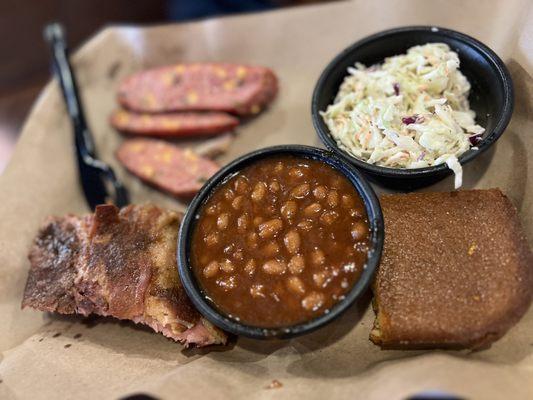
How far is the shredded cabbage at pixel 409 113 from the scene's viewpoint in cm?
249

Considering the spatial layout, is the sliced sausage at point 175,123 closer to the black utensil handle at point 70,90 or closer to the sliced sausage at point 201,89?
the sliced sausage at point 201,89

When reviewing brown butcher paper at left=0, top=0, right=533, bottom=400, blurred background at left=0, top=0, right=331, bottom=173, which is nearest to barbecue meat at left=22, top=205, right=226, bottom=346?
brown butcher paper at left=0, top=0, right=533, bottom=400

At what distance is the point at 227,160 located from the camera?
3.41 metres

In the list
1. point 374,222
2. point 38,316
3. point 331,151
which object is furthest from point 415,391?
point 38,316

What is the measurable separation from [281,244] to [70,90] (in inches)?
83.6

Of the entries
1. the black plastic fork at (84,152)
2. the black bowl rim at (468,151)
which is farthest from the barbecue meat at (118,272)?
the black bowl rim at (468,151)

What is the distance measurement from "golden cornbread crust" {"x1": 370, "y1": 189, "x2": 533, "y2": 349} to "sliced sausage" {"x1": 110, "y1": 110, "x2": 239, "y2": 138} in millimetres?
1441

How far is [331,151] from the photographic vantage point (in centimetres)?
253

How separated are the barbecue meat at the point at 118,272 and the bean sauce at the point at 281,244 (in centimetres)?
23

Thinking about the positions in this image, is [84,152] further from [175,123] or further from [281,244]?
[281,244]

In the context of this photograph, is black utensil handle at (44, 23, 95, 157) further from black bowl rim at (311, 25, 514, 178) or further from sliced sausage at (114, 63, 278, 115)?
black bowl rim at (311, 25, 514, 178)

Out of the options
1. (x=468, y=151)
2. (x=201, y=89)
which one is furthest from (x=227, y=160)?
(x=468, y=151)

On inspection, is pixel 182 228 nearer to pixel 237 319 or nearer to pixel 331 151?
pixel 237 319

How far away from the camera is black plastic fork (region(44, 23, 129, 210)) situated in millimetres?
3244
